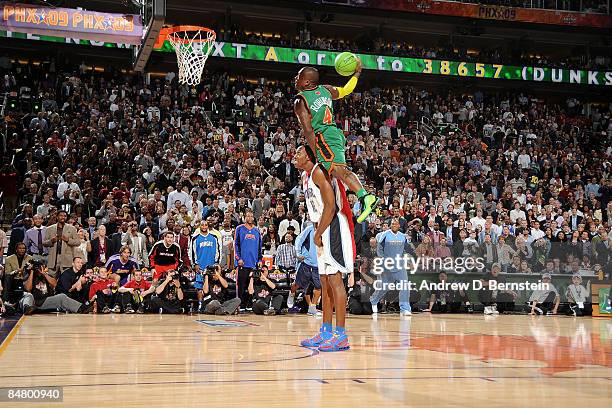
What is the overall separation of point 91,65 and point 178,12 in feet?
14.7

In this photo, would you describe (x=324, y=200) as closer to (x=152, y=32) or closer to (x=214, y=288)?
(x=152, y=32)

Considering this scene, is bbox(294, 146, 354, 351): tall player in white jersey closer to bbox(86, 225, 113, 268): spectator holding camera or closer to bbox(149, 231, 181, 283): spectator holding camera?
bbox(149, 231, 181, 283): spectator holding camera

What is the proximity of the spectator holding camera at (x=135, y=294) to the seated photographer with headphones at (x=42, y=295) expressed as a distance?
65 cm

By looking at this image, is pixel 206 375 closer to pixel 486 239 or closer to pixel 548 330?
pixel 548 330

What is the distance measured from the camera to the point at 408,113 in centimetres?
2888

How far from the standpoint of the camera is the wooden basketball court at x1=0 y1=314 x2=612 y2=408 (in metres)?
4.25

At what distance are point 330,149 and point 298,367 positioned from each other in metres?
2.51

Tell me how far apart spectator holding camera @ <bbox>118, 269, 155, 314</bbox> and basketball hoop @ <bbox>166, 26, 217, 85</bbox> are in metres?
5.87

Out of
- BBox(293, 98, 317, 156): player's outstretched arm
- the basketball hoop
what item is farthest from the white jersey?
the basketball hoop

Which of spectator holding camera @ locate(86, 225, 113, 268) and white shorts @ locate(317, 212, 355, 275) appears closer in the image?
white shorts @ locate(317, 212, 355, 275)

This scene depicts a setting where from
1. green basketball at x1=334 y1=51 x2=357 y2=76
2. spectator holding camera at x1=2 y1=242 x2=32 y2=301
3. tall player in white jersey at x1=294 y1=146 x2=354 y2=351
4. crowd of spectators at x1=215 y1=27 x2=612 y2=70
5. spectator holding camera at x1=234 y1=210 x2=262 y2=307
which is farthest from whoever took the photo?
crowd of spectators at x1=215 y1=27 x2=612 y2=70

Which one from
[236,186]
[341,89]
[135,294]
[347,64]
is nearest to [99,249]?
[135,294]

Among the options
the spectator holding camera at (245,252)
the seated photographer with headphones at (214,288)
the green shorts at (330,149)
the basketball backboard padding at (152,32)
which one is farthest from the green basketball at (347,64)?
the seated photographer with headphones at (214,288)

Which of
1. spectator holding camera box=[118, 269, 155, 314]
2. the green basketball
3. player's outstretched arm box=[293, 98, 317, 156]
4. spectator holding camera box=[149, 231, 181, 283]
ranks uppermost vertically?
the green basketball
